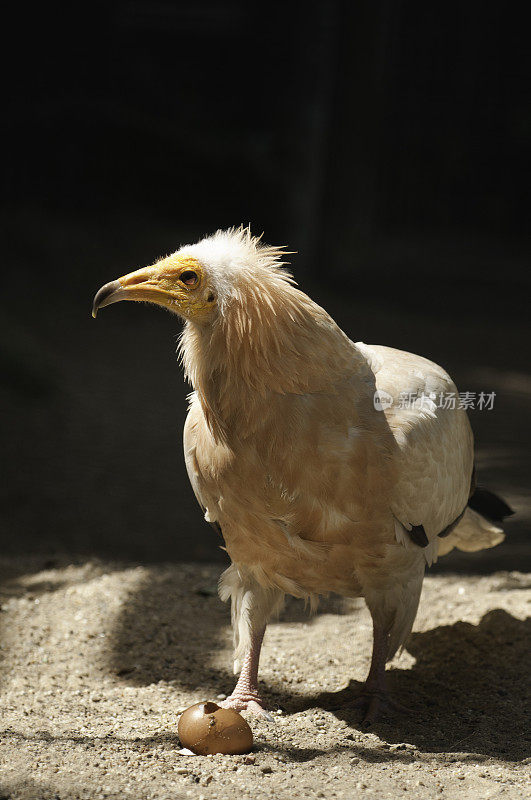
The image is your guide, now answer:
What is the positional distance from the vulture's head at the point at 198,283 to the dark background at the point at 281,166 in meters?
5.73

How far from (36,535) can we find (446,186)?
11.3m

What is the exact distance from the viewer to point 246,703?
370 centimetres

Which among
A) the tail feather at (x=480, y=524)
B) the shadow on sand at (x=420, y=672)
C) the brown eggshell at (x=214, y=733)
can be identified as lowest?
the shadow on sand at (x=420, y=672)

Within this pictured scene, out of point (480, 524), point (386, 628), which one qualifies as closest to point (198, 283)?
point (386, 628)

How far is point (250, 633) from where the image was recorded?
3789 mm

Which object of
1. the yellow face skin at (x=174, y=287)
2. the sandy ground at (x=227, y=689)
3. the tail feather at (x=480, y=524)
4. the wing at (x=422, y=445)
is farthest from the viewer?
the tail feather at (x=480, y=524)

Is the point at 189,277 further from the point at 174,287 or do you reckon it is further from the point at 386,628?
the point at 386,628

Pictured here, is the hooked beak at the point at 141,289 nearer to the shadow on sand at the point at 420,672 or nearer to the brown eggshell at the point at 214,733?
the brown eggshell at the point at 214,733

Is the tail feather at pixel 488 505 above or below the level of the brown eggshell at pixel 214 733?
above

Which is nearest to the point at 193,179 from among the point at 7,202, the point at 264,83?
the point at 264,83

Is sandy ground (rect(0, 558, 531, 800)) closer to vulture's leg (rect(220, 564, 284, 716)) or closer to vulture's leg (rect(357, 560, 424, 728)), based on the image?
vulture's leg (rect(357, 560, 424, 728))

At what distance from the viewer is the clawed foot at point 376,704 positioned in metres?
3.67

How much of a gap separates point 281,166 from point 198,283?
1135 centimetres

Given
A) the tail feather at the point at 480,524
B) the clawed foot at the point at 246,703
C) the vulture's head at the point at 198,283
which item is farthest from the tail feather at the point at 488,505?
the vulture's head at the point at 198,283
